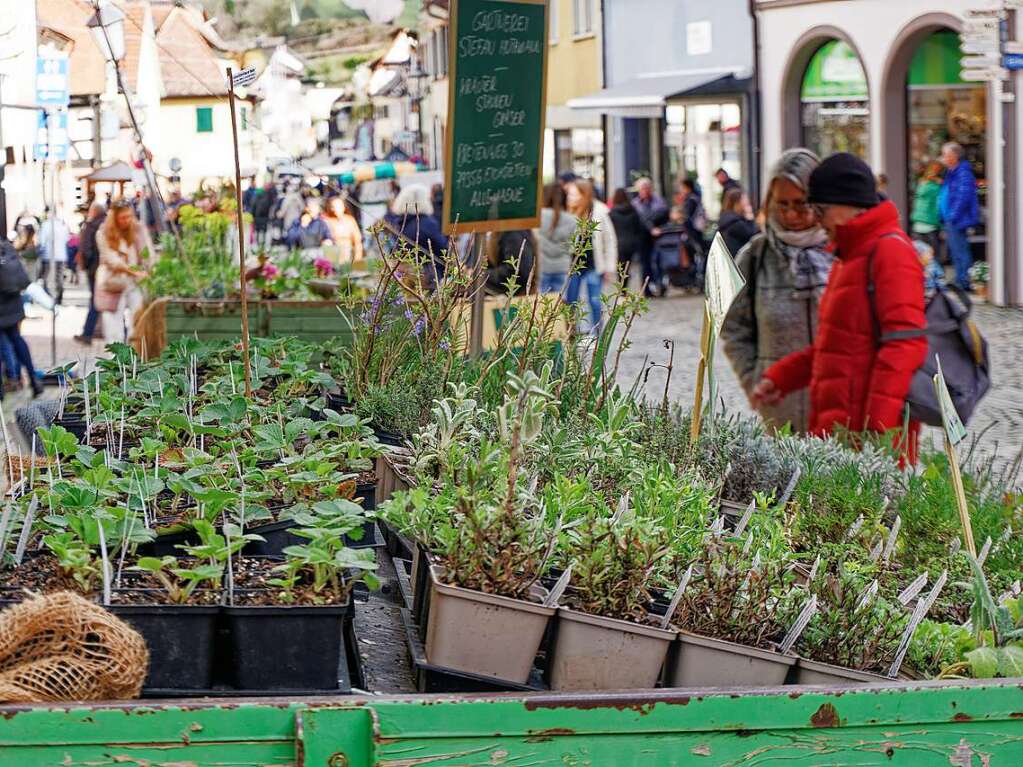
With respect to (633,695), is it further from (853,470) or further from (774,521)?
(853,470)

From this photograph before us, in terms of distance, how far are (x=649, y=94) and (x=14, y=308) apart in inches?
533

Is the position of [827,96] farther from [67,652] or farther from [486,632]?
[67,652]

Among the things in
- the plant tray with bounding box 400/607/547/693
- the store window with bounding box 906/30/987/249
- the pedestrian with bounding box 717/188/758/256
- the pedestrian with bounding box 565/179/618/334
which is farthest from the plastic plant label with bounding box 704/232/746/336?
the store window with bounding box 906/30/987/249

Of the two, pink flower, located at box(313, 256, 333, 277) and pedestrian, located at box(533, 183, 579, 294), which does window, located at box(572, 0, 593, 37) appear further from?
pink flower, located at box(313, 256, 333, 277)

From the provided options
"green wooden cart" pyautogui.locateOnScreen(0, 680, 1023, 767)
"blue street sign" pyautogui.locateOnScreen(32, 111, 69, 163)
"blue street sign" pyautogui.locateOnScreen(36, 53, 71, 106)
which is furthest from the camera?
"blue street sign" pyautogui.locateOnScreen(32, 111, 69, 163)

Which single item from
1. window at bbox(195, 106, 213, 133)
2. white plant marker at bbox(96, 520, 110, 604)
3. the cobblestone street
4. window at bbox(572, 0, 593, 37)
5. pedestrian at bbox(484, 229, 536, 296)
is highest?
window at bbox(572, 0, 593, 37)

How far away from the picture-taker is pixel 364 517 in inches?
87.9

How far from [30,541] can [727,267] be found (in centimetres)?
139

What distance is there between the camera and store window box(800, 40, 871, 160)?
1856 cm

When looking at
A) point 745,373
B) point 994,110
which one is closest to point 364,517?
point 745,373

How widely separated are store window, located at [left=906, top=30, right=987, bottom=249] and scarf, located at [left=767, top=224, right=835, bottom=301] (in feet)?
40.8

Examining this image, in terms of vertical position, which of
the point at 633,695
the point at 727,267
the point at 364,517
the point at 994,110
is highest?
the point at 994,110

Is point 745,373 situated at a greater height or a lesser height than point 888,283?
lesser

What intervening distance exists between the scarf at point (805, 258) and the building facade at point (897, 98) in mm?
10420
